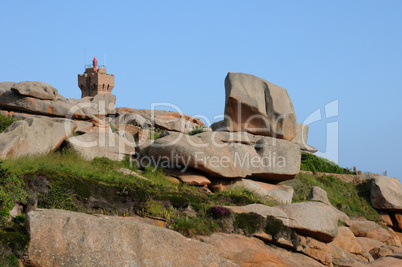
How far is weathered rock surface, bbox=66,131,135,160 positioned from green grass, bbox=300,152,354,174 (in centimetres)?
1537

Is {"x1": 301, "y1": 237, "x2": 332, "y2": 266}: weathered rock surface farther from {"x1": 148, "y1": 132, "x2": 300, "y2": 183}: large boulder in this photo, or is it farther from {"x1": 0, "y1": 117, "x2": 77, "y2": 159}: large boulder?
{"x1": 0, "y1": 117, "x2": 77, "y2": 159}: large boulder

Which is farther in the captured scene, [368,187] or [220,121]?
[368,187]

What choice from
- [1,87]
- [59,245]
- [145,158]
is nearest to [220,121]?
[145,158]

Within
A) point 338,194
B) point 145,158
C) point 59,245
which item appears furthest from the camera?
point 338,194

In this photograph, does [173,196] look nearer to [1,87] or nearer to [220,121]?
[220,121]

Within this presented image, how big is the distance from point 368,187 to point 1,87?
2242 cm

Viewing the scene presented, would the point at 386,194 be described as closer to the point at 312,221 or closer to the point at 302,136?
the point at 302,136

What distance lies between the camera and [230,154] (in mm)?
23359

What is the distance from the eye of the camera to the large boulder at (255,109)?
83.7 feet

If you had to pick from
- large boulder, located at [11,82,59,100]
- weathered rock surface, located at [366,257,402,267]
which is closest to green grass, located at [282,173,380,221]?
weathered rock surface, located at [366,257,402,267]

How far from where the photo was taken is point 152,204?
15828 mm

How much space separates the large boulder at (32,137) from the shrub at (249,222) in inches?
311

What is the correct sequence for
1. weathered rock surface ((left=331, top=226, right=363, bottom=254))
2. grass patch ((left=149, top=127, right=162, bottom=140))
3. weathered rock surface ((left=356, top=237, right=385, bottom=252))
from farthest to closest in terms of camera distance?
grass patch ((left=149, top=127, right=162, bottom=140)) < weathered rock surface ((left=356, top=237, right=385, bottom=252)) < weathered rock surface ((left=331, top=226, right=363, bottom=254))

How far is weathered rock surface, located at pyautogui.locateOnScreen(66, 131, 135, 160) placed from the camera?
2102 centimetres
